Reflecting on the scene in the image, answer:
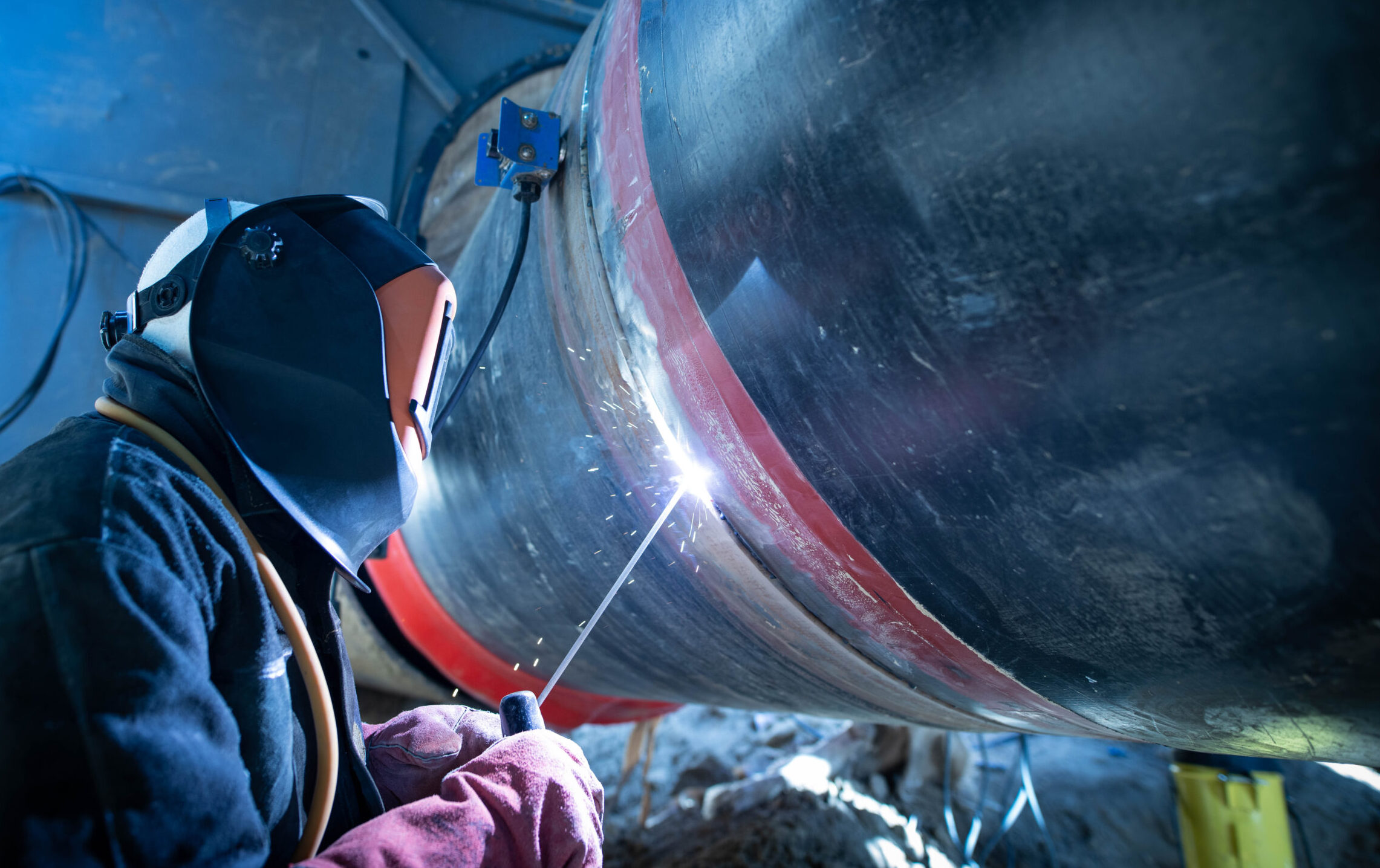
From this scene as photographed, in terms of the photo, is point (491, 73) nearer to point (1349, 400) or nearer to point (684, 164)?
point (684, 164)

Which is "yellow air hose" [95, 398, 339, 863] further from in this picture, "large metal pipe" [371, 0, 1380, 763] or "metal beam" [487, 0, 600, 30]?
"metal beam" [487, 0, 600, 30]

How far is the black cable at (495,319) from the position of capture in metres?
1.12

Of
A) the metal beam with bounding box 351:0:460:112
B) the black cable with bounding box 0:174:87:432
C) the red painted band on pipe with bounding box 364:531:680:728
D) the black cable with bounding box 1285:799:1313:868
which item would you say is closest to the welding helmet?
the red painted band on pipe with bounding box 364:531:680:728

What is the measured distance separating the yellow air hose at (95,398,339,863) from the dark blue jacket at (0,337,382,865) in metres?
0.01

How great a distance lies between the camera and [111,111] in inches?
97.7

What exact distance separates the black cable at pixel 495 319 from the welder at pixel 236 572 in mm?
175

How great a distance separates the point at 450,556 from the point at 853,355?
118 centimetres

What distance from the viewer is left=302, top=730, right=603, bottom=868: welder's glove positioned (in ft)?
2.43

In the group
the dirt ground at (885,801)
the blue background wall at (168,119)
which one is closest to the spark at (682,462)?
the dirt ground at (885,801)

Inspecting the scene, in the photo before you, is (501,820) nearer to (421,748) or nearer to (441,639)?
(421,748)

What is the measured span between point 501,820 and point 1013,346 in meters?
0.76

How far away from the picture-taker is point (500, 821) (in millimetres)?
832

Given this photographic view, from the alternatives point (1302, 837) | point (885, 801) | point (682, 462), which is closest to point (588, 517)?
point (682, 462)

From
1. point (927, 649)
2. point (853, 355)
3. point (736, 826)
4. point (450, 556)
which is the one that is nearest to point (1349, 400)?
point (853, 355)
